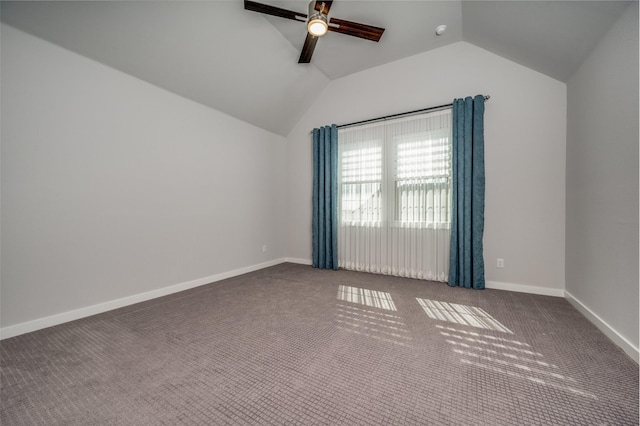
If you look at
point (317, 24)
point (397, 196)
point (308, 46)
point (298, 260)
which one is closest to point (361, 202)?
point (397, 196)

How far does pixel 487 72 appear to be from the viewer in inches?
126

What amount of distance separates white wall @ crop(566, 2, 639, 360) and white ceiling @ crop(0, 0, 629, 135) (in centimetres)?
29

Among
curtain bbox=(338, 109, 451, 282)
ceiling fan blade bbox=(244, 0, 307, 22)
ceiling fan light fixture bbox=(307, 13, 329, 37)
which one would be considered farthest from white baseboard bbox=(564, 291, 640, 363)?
ceiling fan blade bbox=(244, 0, 307, 22)

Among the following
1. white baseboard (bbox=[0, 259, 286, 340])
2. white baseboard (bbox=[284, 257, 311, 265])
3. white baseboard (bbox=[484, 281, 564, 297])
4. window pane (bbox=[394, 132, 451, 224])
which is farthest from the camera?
white baseboard (bbox=[284, 257, 311, 265])

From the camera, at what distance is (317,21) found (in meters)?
2.17

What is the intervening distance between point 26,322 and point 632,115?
4.82 meters

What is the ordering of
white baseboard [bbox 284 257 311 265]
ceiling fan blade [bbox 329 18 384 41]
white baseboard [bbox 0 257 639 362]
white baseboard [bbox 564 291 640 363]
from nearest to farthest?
white baseboard [bbox 564 291 640 363] < white baseboard [bbox 0 257 639 362] < ceiling fan blade [bbox 329 18 384 41] < white baseboard [bbox 284 257 311 265]

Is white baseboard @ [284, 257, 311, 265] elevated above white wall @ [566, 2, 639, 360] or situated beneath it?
situated beneath

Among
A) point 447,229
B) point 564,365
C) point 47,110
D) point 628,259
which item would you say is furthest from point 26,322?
point 628,259

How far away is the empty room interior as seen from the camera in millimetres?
1438

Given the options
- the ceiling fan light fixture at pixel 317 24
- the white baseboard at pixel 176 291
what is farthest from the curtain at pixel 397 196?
the ceiling fan light fixture at pixel 317 24

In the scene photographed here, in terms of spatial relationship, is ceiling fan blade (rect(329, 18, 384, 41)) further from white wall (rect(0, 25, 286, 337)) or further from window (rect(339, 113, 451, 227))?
white wall (rect(0, 25, 286, 337))

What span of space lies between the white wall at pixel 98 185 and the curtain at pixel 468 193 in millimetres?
3170

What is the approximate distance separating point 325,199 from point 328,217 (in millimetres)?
310
